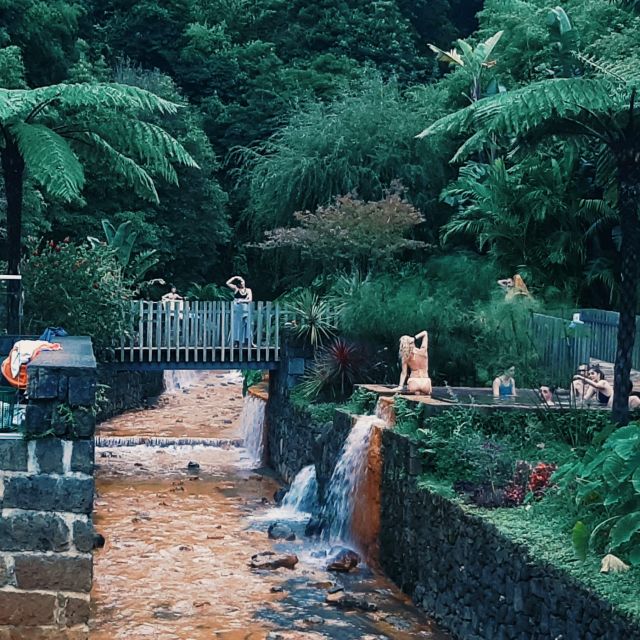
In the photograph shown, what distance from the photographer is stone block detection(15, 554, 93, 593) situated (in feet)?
29.0

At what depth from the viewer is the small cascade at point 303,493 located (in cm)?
1802

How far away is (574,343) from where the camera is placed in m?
17.3

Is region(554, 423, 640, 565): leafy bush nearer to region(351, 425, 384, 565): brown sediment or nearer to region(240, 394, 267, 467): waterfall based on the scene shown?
region(351, 425, 384, 565): brown sediment

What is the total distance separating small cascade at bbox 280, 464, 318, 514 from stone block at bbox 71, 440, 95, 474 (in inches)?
361

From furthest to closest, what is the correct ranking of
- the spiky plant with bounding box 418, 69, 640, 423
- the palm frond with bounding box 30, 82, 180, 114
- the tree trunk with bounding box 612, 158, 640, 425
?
the palm frond with bounding box 30, 82, 180, 114 < the tree trunk with bounding box 612, 158, 640, 425 < the spiky plant with bounding box 418, 69, 640, 423

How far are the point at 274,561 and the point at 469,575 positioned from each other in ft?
13.2

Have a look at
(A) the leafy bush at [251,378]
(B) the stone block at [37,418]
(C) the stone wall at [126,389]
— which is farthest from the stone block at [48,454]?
(A) the leafy bush at [251,378]

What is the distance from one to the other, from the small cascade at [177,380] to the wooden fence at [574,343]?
16.7 m

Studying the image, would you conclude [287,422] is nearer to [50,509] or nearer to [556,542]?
[556,542]

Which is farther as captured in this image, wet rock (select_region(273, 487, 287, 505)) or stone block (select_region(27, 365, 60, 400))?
wet rock (select_region(273, 487, 287, 505))

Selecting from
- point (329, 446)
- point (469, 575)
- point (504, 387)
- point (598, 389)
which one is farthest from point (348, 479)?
point (469, 575)

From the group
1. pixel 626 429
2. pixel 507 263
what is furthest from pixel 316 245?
pixel 626 429

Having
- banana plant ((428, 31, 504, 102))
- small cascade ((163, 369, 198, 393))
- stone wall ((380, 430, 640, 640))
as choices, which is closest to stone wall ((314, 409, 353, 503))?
stone wall ((380, 430, 640, 640))

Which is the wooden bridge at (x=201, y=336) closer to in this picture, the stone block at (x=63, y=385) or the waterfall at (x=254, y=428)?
the waterfall at (x=254, y=428)
